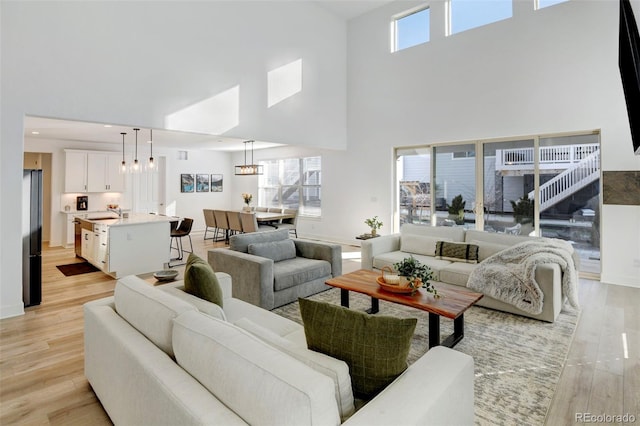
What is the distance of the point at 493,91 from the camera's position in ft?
19.7

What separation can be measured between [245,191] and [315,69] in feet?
16.2

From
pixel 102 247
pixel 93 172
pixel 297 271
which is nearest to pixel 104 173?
pixel 93 172

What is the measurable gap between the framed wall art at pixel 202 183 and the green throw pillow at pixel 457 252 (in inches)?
311

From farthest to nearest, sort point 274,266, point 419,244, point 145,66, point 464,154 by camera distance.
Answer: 1. point 464,154
2. point 419,244
3. point 145,66
4. point 274,266

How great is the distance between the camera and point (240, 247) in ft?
13.8

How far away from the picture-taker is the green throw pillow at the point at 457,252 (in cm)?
448

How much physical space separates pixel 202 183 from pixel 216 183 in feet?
1.69

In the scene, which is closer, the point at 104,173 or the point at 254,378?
the point at 254,378

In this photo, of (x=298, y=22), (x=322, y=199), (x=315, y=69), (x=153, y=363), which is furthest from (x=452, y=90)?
(x=153, y=363)

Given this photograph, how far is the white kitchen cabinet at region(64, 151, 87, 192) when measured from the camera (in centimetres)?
768

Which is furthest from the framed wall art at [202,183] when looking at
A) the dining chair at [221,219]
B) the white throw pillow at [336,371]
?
the white throw pillow at [336,371]

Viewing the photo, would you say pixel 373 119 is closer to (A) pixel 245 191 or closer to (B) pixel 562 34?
(B) pixel 562 34

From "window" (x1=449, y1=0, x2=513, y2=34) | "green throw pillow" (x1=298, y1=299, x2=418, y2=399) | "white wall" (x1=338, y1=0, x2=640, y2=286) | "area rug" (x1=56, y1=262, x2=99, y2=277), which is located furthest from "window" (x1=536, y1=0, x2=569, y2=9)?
"area rug" (x1=56, y1=262, x2=99, y2=277)

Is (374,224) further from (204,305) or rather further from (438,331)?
(204,305)
